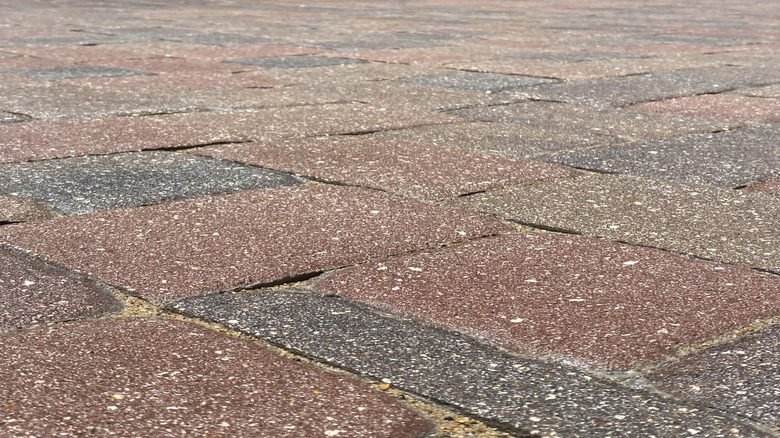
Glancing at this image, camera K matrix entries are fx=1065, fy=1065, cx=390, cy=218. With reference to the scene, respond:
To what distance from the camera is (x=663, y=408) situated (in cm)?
199

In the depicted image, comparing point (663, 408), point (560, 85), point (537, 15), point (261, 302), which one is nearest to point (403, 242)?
point (261, 302)

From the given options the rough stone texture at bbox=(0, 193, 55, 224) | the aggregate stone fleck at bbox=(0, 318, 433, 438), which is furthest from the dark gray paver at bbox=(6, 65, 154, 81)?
the aggregate stone fleck at bbox=(0, 318, 433, 438)

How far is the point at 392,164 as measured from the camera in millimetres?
4191

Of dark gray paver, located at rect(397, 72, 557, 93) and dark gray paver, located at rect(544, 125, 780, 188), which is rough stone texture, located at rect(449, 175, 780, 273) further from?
dark gray paver, located at rect(397, 72, 557, 93)

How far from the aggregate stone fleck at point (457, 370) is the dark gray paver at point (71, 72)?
4541 mm

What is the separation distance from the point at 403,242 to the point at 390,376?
97cm

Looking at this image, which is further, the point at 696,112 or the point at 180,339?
the point at 696,112

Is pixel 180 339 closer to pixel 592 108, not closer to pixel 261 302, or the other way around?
pixel 261 302

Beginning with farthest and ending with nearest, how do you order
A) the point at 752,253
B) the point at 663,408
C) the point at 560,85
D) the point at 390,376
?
the point at 560,85
the point at 752,253
the point at 390,376
the point at 663,408

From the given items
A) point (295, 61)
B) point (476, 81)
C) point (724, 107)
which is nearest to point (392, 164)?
point (724, 107)

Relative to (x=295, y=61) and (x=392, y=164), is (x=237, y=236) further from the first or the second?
(x=295, y=61)

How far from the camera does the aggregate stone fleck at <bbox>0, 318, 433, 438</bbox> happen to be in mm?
1875

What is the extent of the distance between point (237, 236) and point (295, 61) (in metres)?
4.92

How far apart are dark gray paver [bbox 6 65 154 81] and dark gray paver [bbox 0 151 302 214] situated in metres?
2.67
